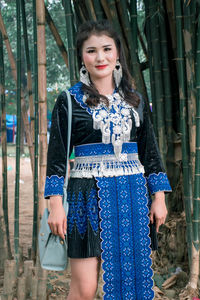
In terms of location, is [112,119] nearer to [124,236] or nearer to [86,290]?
[124,236]

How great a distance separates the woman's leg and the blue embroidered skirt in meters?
0.03

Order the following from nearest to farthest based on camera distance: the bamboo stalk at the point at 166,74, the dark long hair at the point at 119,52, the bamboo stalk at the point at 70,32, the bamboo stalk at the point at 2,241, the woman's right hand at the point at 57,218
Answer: the woman's right hand at the point at 57,218, the dark long hair at the point at 119,52, the bamboo stalk at the point at 70,32, the bamboo stalk at the point at 166,74, the bamboo stalk at the point at 2,241

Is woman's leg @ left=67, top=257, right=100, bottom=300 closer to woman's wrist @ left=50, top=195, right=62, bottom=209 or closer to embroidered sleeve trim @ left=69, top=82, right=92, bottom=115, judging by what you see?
woman's wrist @ left=50, top=195, right=62, bottom=209

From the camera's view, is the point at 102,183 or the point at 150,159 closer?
the point at 102,183

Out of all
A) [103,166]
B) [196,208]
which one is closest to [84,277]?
[103,166]

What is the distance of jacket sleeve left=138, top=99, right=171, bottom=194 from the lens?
5.46ft

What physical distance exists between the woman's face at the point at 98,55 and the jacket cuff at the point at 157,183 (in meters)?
0.45

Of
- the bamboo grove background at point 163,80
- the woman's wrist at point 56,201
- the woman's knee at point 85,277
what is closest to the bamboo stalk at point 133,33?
the bamboo grove background at point 163,80

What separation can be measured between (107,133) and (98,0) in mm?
1208

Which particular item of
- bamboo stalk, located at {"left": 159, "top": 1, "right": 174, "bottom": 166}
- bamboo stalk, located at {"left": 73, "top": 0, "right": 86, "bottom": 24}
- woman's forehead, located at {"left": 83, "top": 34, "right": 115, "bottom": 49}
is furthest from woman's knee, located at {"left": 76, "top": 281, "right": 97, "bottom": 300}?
bamboo stalk, located at {"left": 73, "top": 0, "right": 86, "bottom": 24}

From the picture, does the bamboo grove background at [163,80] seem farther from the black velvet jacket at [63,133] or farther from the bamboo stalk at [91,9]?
the black velvet jacket at [63,133]

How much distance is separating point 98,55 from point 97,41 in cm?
6

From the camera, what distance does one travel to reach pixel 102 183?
5.07 ft

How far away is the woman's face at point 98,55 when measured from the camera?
1.57 meters
